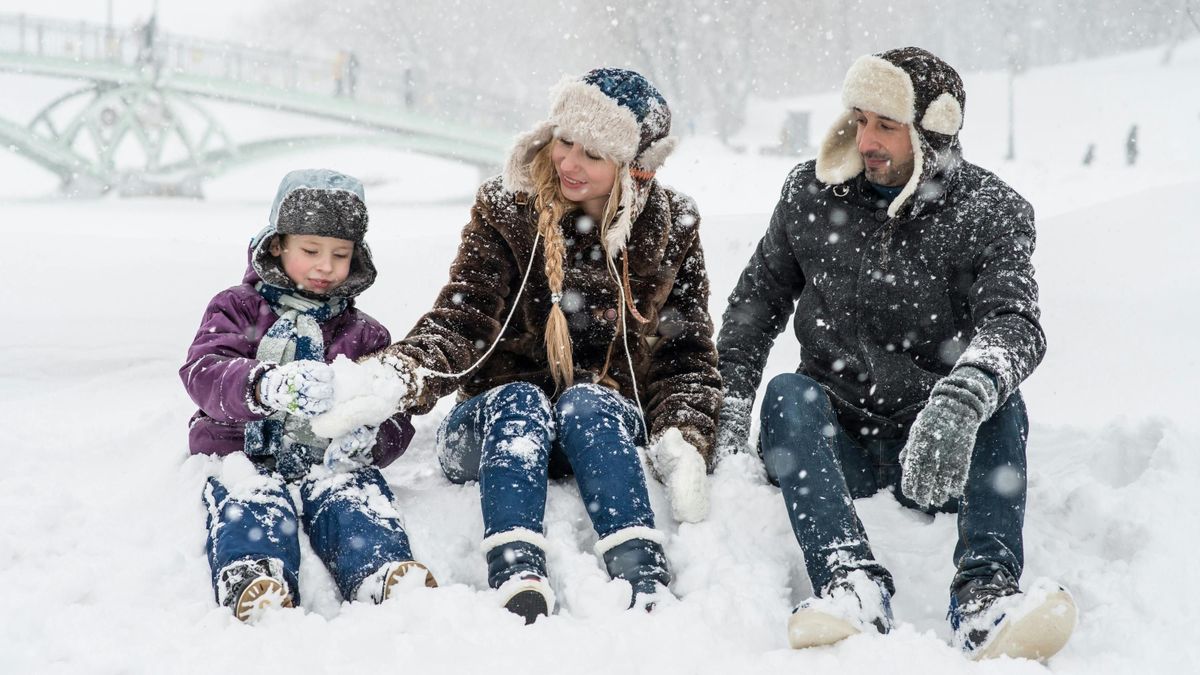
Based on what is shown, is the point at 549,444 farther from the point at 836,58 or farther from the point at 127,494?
the point at 836,58

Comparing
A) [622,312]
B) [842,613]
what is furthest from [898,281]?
[842,613]

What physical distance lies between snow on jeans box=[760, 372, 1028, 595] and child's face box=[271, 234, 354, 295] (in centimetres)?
135

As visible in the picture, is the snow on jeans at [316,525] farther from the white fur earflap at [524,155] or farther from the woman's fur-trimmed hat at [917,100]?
the woman's fur-trimmed hat at [917,100]

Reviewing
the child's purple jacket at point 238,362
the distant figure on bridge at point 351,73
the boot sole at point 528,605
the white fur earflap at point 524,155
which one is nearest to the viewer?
the boot sole at point 528,605

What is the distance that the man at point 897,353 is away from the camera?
7.21 ft

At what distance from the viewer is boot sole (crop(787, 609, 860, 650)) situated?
205 cm

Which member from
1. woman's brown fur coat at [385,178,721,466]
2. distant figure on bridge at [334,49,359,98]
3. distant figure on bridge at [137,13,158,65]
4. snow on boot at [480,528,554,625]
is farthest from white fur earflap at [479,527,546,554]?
distant figure on bridge at [334,49,359,98]

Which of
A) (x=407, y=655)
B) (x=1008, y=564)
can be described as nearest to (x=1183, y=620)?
(x=1008, y=564)

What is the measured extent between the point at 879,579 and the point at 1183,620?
73 centimetres

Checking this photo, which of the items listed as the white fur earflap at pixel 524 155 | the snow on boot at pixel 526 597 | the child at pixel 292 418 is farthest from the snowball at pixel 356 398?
the white fur earflap at pixel 524 155

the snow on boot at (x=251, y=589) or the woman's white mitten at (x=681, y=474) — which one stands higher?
the woman's white mitten at (x=681, y=474)

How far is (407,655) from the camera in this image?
1972 mm

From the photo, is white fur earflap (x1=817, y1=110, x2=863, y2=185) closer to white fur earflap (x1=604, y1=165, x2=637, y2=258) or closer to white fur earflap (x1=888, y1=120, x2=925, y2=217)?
white fur earflap (x1=888, y1=120, x2=925, y2=217)

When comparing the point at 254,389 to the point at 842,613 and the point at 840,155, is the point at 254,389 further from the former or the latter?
the point at 840,155
